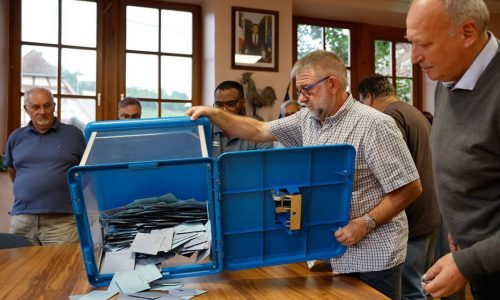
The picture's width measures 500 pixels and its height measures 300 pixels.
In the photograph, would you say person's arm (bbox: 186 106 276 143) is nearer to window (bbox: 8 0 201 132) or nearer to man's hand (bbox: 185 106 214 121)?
man's hand (bbox: 185 106 214 121)

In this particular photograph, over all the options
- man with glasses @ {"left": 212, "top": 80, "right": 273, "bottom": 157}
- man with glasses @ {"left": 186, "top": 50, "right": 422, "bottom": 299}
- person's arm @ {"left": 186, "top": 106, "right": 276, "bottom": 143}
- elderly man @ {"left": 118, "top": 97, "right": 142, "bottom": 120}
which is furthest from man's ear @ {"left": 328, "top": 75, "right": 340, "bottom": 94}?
elderly man @ {"left": 118, "top": 97, "right": 142, "bottom": 120}

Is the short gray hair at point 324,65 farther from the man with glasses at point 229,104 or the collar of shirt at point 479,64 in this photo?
the man with glasses at point 229,104

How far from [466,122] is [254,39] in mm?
2815

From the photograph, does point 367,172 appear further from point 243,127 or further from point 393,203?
point 243,127

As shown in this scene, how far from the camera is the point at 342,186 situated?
100cm

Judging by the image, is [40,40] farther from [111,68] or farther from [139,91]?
[139,91]

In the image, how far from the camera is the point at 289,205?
0.94 metres

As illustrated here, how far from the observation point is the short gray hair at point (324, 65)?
1.25 meters

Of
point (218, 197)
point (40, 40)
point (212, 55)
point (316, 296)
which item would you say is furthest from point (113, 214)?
point (40, 40)

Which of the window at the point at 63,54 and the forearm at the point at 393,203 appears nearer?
the forearm at the point at 393,203

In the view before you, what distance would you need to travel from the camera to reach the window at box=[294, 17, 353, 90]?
13.3 ft

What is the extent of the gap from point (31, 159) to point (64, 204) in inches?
13.0

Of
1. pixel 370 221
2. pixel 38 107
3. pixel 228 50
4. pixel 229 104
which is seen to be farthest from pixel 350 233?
pixel 228 50

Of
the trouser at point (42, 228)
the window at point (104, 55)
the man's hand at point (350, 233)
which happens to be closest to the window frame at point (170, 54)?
the window at point (104, 55)
